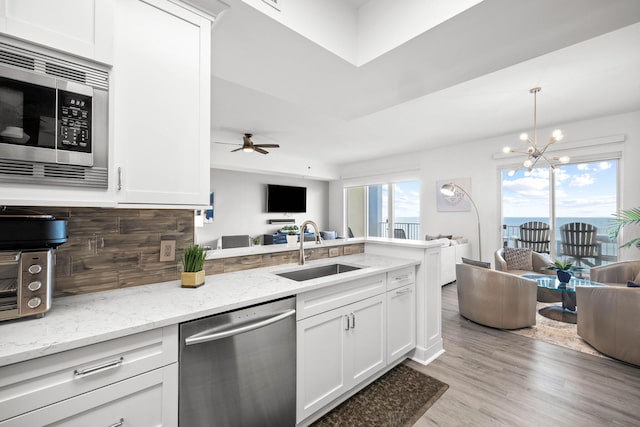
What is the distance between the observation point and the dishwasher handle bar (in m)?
1.11

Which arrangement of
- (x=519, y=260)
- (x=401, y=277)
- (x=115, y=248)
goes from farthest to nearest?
(x=519, y=260)
(x=401, y=277)
(x=115, y=248)

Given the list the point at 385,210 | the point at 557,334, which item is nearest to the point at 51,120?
the point at 557,334

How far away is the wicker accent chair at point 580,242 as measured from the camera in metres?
4.12

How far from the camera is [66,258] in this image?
1.30 meters

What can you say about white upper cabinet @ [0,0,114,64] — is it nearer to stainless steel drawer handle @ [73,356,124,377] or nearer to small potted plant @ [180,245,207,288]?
small potted plant @ [180,245,207,288]

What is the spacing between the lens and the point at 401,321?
218cm

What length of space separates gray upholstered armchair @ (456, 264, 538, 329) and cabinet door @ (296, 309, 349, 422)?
2103mm

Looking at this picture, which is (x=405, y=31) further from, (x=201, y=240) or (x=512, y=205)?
(x=201, y=240)

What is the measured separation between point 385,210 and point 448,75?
554cm

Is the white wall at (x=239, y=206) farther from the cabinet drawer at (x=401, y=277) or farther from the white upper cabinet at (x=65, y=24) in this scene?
the white upper cabinet at (x=65, y=24)

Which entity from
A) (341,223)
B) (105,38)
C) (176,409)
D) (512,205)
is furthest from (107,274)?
(341,223)

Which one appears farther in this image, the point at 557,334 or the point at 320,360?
the point at 557,334

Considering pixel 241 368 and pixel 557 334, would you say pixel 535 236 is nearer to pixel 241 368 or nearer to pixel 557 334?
pixel 557 334

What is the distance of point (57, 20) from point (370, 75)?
1716mm
